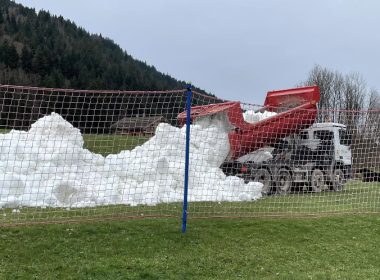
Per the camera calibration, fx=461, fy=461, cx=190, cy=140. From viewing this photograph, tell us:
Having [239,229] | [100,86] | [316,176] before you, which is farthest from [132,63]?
[239,229]

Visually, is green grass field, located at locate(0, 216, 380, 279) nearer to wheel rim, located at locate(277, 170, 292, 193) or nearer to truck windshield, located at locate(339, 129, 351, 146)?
wheel rim, located at locate(277, 170, 292, 193)

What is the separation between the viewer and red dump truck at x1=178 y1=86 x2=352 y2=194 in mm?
13242

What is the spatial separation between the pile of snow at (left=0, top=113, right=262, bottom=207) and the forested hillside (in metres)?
43.0

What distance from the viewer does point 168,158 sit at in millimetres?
11375

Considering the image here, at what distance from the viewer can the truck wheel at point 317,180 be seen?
14.1 m

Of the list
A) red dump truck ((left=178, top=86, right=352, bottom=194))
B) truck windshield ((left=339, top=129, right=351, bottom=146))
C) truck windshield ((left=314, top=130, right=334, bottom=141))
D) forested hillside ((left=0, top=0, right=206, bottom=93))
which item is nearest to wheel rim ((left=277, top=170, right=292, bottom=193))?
red dump truck ((left=178, top=86, right=352, bottom=194))

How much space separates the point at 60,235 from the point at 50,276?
1189mm

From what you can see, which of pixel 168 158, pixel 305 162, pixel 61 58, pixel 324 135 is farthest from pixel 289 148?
pixel 61 58

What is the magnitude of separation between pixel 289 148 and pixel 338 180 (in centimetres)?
189

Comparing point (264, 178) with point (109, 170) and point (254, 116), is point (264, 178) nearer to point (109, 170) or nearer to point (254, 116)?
A: point (254, 116)

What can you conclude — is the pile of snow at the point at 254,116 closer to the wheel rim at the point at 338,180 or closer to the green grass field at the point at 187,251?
the wheel rim at the point at 338,180

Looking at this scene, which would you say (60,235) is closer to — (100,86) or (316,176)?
(316,176)

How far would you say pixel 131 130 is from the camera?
32.9 feet

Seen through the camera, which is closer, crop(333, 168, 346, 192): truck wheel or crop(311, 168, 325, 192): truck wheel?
crop(333, 168, 346, 192): truck wheel
